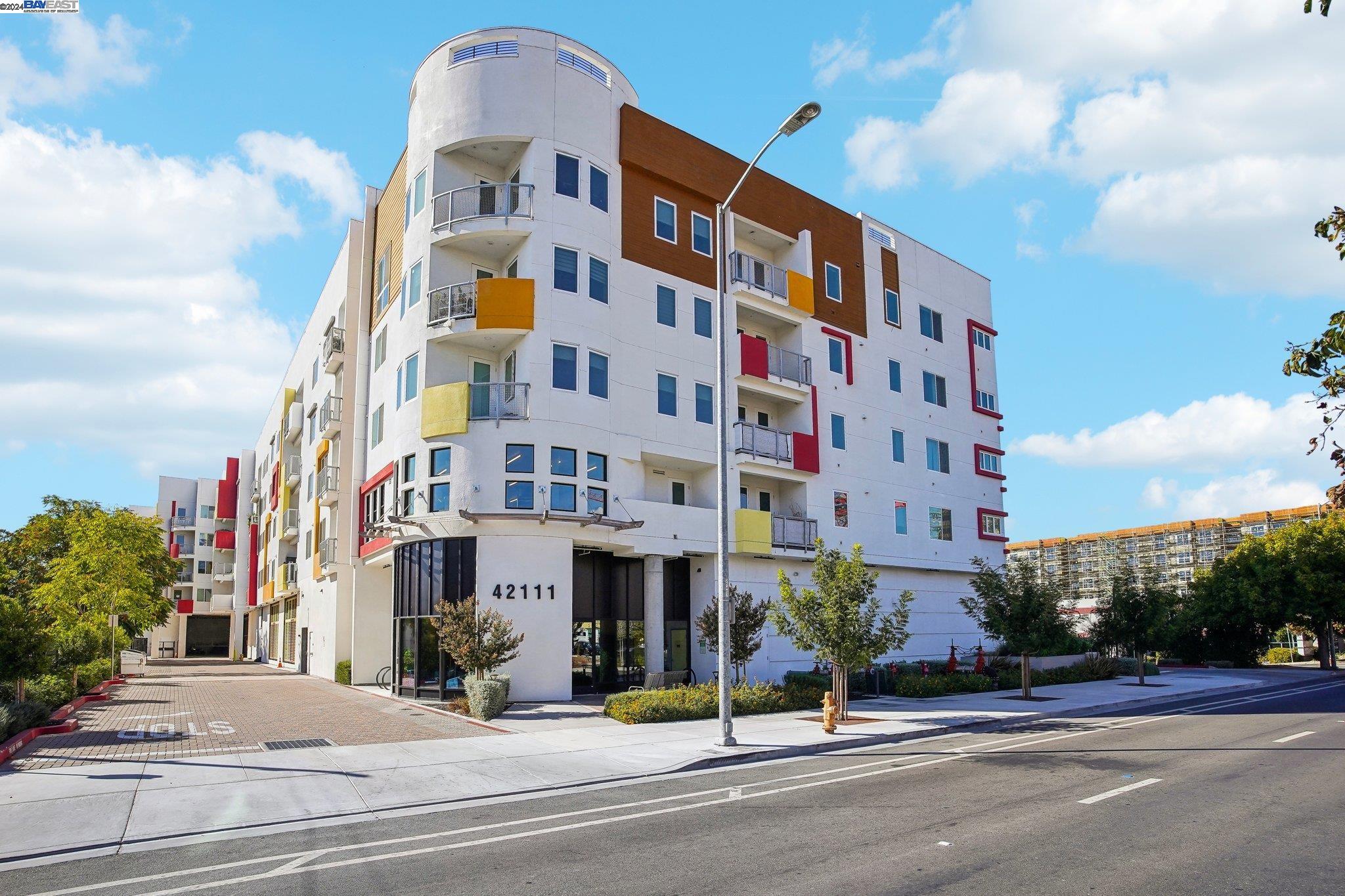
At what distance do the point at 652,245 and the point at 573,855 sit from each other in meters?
24.2

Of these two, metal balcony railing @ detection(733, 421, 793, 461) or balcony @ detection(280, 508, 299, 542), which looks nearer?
metal balcony railing @ detection(733, 421, 793, 461)

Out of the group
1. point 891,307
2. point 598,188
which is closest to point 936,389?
point 891,307

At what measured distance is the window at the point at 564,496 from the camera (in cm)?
2578

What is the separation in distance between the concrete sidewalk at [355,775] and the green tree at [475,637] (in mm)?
2320

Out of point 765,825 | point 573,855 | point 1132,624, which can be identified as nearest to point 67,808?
point 573,855

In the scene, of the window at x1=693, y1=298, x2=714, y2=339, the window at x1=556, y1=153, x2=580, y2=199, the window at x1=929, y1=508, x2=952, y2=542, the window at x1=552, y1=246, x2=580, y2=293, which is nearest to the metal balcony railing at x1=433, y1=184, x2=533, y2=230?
the window at x1=556, y1=153, x2=580, y2=199

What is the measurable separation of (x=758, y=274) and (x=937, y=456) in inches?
563

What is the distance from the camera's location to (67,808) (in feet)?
37.8

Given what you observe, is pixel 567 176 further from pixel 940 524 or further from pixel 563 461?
pixel 940 524

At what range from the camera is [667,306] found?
30.5 m

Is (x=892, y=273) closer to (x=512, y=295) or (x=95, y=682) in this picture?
(x=512, y=295)

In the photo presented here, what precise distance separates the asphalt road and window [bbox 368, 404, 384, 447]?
2192 centimetres

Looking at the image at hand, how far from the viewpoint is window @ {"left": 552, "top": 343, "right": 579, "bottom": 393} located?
86.5ft

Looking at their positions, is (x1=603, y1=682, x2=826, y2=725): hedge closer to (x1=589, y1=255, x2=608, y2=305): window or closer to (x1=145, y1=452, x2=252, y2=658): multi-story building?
(x1=589, y1=255, x2=608, y2=305): window
